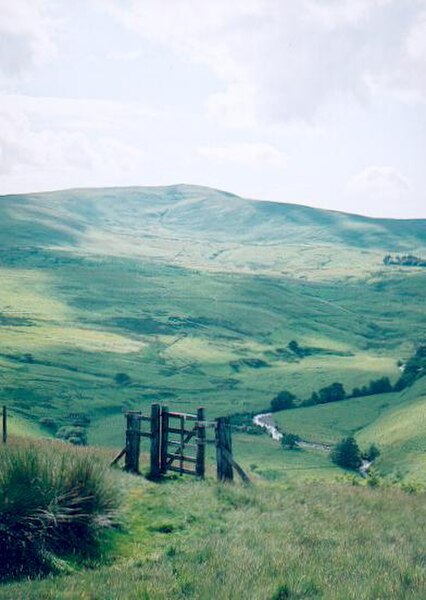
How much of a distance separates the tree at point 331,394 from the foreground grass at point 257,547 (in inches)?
3654

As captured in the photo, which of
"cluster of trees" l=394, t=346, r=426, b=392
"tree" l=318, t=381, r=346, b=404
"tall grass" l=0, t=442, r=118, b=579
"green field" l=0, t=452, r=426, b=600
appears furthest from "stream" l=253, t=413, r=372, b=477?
"tall grass" l=0, t=442, r=118, b=579

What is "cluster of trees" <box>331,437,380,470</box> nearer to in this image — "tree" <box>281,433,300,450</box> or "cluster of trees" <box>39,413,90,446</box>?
"tree" <box>281,433,300,450</box>

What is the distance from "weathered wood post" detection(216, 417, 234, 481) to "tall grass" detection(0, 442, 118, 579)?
259 inches

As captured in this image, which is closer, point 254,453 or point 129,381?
A: point 254,453

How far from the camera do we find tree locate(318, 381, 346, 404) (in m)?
113

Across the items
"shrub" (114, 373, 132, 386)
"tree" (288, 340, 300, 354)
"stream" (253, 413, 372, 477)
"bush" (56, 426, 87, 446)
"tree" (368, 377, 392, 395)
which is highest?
"tree" (288, 340, 300, 354)

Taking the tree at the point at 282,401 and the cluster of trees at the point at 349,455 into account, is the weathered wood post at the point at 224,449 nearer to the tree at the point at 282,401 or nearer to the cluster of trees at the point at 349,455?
the cluster of trees at the point at 349,455


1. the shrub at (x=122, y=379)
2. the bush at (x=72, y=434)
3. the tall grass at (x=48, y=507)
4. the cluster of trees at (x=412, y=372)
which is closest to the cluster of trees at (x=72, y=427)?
the bush at (x=72, y=434)

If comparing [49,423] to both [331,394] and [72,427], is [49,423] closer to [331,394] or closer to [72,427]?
[72,427]

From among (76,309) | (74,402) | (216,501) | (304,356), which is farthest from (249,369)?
(216,501)

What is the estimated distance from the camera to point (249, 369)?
143 m

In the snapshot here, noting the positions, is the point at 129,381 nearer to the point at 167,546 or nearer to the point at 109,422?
the point at 109,422

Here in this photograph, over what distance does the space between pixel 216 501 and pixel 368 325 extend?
186022mm

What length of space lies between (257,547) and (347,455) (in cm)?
5970
